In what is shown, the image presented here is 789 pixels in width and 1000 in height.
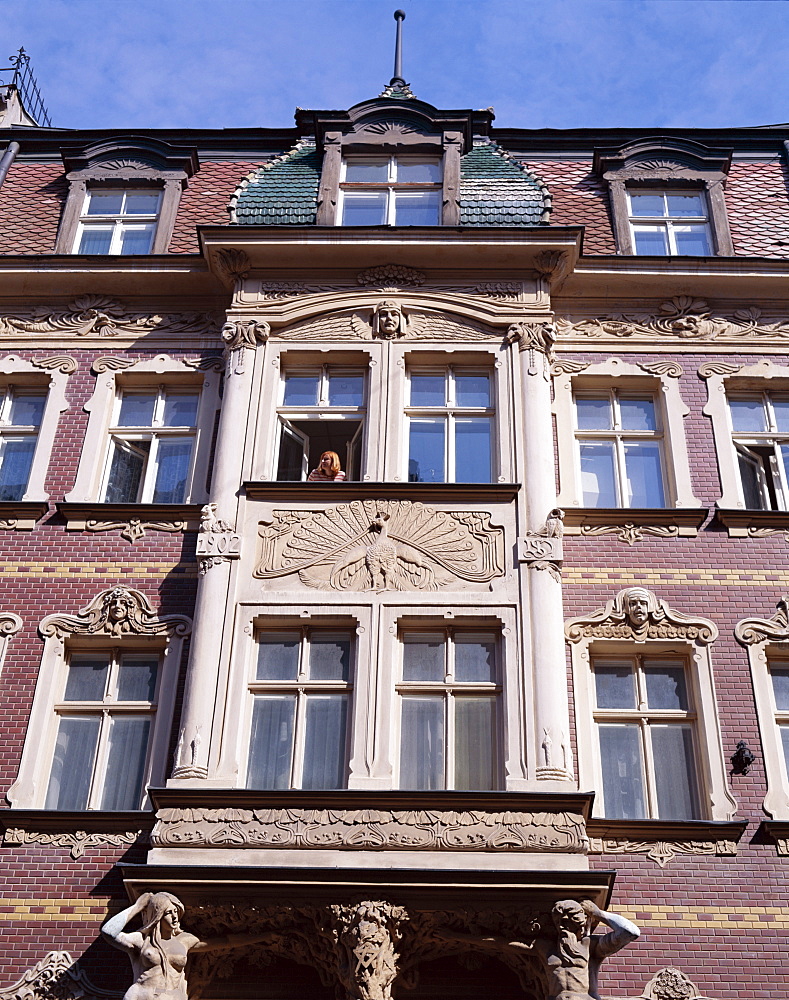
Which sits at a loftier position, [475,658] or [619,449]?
[619,449]

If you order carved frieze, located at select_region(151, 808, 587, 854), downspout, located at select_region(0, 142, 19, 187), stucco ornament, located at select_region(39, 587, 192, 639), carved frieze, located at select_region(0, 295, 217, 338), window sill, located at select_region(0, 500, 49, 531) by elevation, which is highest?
downspout, located at select_region(0, 142, 19, 187)

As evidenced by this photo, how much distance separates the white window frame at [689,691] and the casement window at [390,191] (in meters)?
6.74

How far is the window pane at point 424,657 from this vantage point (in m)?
15.0

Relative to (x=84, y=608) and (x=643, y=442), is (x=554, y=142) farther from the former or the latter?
(x=84, y=608)

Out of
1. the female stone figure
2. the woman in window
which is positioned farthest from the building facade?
the woman in window

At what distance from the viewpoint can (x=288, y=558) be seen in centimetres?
1573

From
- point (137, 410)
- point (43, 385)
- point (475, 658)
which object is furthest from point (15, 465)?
point (475, 658)

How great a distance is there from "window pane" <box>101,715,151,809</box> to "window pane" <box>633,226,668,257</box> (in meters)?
9.90

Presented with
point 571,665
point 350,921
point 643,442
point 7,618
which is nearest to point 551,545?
point 571,665

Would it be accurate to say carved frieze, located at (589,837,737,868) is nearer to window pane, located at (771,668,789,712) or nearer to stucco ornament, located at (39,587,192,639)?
window pane, located at (771,668,789,712)

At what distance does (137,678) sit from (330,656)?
2323mm

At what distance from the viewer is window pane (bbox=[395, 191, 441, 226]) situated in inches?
754

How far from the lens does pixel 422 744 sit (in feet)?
47.7

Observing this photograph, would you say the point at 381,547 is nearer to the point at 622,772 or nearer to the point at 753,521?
the point at 622,772
